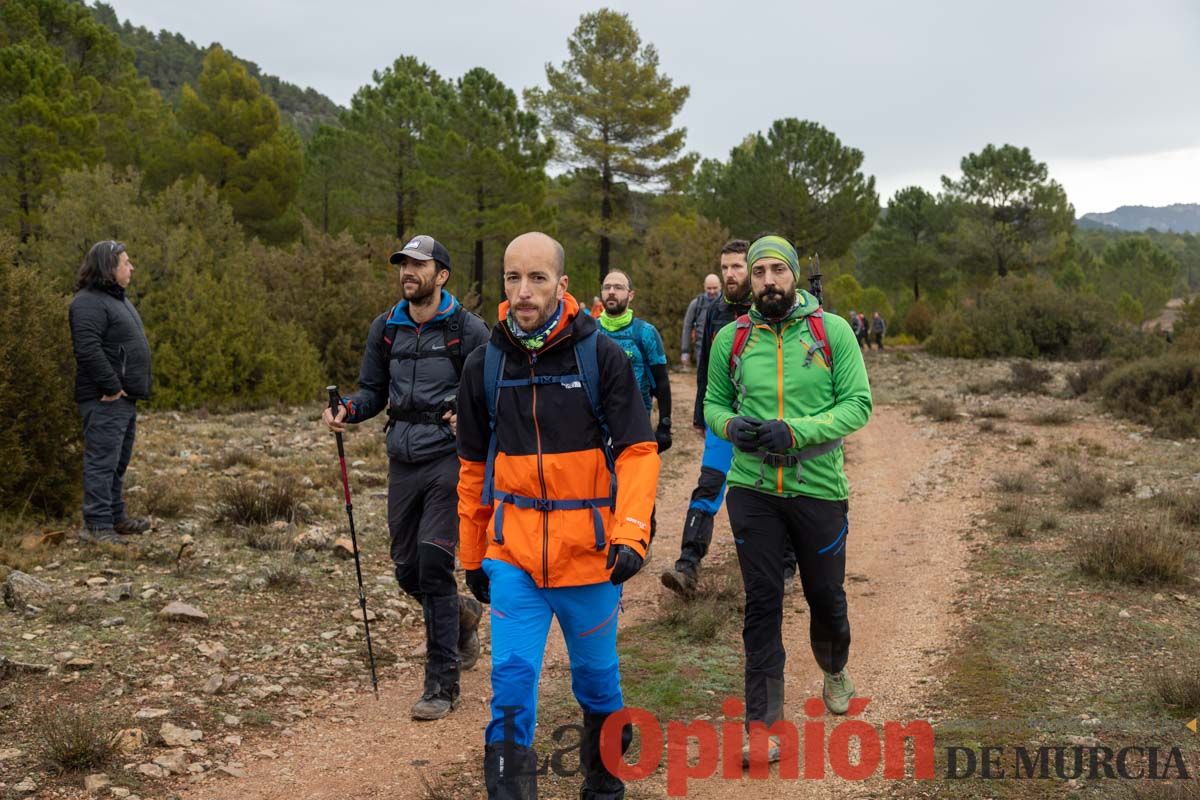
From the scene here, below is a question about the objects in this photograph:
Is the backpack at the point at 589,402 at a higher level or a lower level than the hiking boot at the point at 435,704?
higher

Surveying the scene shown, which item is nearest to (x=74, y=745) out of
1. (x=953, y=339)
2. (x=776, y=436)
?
(x=776, y=436)

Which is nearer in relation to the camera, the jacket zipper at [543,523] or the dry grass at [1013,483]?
the jacket zipper at [543,523]

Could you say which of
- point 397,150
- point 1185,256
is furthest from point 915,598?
point 1185,256

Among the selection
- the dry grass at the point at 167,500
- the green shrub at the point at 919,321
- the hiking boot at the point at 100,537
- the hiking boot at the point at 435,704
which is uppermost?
the green shrub at the point at 919,321

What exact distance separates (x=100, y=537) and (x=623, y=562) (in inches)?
226

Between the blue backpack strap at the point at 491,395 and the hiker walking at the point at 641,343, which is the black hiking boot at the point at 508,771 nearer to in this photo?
the blue backpack strap at the point at 491,395

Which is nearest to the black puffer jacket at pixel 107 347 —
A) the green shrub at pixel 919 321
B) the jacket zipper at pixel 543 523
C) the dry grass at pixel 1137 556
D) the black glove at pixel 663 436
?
the black glove at pixel 663 436

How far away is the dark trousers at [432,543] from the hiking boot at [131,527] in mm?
3754

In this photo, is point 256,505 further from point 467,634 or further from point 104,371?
point 467,634

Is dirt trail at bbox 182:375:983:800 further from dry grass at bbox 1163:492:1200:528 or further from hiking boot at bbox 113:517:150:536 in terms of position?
hiking boot at bbox 113:517:150:536

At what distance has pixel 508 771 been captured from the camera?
3.30 metres

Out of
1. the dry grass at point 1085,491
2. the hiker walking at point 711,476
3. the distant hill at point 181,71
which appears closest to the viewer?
the hiker walking at point 711,476

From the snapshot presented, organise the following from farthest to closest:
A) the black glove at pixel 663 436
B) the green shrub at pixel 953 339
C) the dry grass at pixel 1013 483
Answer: the green shrub at pixel 953 339 < the dry grass at pixel 1013 483 < the black glove at pixel 663 436

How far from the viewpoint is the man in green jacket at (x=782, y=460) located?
4.28m
